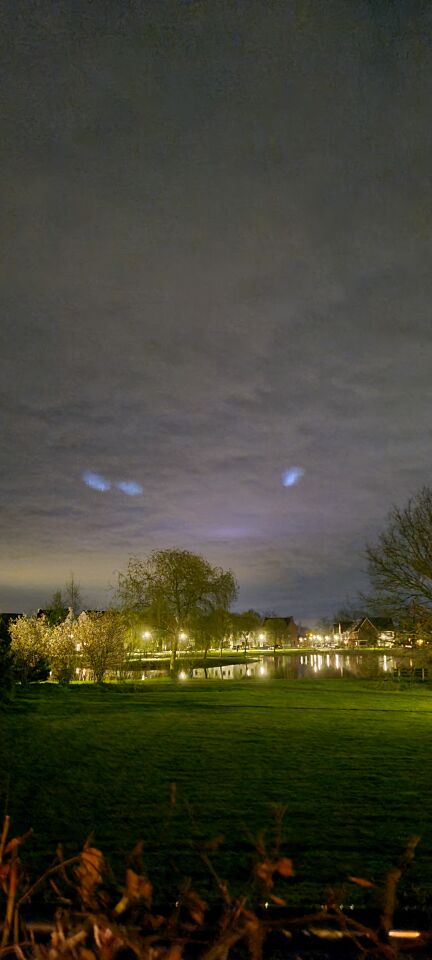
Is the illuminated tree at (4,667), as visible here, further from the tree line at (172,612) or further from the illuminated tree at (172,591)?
the illuminated tree at (172,591)

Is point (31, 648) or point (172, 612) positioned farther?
point (172, 612)

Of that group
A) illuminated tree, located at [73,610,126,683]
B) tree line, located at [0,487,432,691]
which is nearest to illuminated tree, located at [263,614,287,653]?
tree line, located at [0,487,432,691]

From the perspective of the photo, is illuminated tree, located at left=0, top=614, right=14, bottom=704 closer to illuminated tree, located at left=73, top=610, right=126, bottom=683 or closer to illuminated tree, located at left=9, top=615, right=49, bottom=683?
illuminated tree, located at left=73, top=610, right=126, bottom=683

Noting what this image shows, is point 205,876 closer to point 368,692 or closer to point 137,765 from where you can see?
point 137,765

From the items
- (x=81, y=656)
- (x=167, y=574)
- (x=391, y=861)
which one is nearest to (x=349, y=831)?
(x=391, y=861)

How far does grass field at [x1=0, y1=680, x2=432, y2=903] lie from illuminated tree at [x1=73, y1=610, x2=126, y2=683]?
446 inches

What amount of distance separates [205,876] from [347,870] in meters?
1.25

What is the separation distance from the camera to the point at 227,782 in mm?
9547

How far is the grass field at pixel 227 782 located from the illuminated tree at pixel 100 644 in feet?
37.1

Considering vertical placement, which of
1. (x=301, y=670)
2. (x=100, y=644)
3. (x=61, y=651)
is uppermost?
(x=100, y=644)

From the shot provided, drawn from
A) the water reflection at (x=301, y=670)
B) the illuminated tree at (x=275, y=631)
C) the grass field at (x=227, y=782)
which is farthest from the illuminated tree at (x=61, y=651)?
the illuminated tree at (x=275, y=631)

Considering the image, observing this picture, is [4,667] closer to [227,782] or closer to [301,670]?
[227,782]

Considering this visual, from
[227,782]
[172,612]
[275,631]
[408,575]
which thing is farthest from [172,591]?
[275,631]

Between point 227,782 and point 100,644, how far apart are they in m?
23.1
